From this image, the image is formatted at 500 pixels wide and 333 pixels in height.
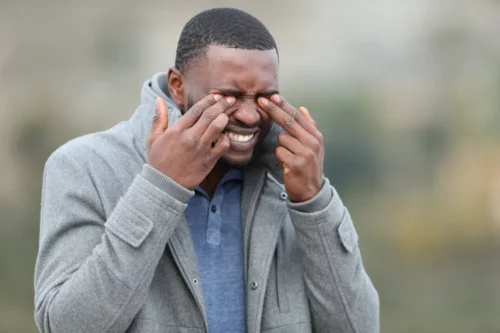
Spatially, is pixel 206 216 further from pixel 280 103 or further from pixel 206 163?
pixel 280 103

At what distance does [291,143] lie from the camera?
2.10m

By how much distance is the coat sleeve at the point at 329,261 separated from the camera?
82.7 inches

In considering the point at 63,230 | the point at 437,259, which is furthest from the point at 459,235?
the point at 63,230

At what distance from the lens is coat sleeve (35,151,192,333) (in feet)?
6.15

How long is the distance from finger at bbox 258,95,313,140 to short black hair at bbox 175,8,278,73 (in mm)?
149

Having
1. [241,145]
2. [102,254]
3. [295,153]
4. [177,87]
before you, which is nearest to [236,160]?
[241,145]

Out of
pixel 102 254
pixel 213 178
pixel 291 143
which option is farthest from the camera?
pixel 213 178

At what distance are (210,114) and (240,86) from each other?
5.0 inches

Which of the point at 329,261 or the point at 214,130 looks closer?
the point at 214,130

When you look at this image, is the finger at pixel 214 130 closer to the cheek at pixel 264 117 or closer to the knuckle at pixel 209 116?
the knuckle at pixel 209 116

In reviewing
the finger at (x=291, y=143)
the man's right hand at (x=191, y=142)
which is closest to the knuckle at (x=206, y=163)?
the man's right hand at (x=191, y=142)

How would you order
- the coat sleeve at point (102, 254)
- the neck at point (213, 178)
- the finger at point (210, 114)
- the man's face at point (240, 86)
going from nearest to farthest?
the coat sleeve at point (102, 254), the finger at point (210, 114), the man's face at point (240, 86), the neck at point (213, 178)

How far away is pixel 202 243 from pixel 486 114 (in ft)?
12.8

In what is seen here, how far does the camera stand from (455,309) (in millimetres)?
5480
